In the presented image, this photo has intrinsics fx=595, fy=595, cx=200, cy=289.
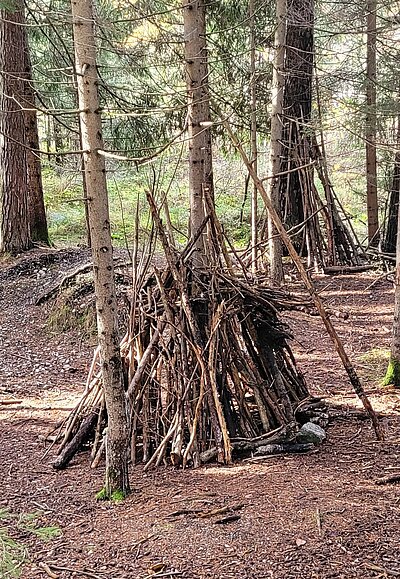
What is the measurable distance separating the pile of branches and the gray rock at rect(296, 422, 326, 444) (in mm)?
102

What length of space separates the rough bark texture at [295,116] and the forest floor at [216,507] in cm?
483

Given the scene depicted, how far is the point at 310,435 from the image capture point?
434cm

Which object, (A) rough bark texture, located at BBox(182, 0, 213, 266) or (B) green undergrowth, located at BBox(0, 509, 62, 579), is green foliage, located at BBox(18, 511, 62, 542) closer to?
(B) green undergrowth, located at BBox(0, 509, 62, 579)

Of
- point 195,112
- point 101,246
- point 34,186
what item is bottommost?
point 101,246

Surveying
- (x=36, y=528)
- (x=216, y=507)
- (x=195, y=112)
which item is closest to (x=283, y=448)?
(x=216, y=507)

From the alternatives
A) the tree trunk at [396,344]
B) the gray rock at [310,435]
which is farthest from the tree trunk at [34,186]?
the gray rock at [310,435]

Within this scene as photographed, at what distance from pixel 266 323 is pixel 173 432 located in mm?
1064

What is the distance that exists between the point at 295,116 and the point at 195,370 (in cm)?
707

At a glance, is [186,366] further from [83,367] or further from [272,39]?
[272,39]

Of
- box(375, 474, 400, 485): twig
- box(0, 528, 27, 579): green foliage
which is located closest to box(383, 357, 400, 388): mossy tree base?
box(375, 474, 400, 485): twig

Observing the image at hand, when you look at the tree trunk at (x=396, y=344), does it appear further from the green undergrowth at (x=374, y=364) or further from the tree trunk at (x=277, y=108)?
the tree trunk at (x=277, y=108)

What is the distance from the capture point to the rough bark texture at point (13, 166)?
9.65 m

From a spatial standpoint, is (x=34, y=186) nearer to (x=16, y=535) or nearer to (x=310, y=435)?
(x=310, y=435)

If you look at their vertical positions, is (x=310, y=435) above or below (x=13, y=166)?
below
